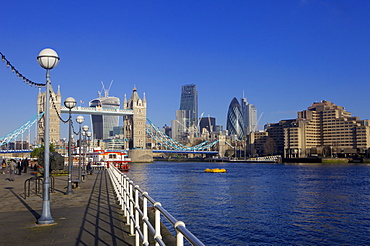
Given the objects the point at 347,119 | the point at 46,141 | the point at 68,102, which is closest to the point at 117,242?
the point at 46,141

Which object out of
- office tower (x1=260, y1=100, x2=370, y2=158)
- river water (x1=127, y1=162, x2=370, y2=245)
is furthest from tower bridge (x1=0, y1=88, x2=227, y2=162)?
river water (x1=127, y1=162, x2=370, y2=245)

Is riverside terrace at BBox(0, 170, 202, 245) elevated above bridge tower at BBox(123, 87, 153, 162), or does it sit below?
below

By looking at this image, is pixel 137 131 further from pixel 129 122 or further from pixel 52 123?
pixel 52 123

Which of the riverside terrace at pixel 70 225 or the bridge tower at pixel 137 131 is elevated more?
the bridge tower at pixel 137 131

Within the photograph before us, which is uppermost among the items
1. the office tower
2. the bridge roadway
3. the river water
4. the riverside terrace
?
the bridge roadway

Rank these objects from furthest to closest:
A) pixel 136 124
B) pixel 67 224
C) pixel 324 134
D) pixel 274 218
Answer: pixel 324 134 → pixel 136 124 → pixel 274 218 → pixel 67 224

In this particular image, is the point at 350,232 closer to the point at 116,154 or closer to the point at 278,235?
the point at 278,235

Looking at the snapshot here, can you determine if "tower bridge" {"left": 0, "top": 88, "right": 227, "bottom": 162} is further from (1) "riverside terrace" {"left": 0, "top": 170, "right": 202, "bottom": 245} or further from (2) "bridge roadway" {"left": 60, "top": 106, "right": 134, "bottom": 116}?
(1) "riverside terrace" {"left": 0, "top": 170, "right": 202, "bottom": 245}

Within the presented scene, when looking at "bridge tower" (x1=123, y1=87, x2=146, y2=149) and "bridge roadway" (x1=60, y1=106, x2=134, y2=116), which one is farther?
"bridge tower" (x1=123, y1=87, x2=146, y2=149)

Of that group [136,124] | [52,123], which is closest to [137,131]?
[136,124]

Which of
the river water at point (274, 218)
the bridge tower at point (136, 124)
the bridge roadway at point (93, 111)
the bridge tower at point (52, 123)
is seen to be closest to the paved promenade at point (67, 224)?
the river water at point (274, 218)

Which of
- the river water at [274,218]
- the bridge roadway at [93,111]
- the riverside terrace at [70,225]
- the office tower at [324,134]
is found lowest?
the river water at [274,218]

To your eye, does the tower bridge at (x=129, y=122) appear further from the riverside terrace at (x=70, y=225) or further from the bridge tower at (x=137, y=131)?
the riverside terrace at (x=70, y=225)

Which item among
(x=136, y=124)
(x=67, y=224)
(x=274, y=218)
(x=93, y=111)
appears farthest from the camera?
(x=136, y=124)
